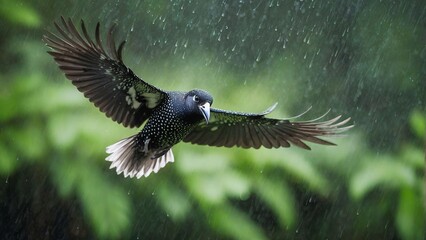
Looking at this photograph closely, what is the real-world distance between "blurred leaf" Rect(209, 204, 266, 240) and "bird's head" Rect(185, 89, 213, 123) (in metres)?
2.16

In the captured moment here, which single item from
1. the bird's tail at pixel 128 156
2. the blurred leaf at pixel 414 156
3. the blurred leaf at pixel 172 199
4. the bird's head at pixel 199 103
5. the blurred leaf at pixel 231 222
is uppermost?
the blurred leaf at pixel 414 156

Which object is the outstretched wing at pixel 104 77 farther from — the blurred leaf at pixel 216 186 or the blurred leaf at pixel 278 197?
the blurred leaf at pixel 278 197

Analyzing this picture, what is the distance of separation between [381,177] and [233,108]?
1.19 m

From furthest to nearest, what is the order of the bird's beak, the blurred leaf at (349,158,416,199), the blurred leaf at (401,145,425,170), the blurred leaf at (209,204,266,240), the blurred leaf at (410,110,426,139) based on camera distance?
the blurred leaf at (410,110,426,139), the blurred leaf at (401,145,425,170), the blurred leaf at (349,158,416,199), the blurred leaf at (209,204,266,240), the bird's beak

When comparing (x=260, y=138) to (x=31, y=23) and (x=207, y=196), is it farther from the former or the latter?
(x=31, y=23)

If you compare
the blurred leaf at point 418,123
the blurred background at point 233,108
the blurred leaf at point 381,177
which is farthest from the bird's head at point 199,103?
the blurred leaf at point 418,123

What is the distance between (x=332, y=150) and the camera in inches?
197

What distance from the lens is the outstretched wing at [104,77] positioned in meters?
2.51

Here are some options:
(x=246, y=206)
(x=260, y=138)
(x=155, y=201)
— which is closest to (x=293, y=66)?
(x=246, y=206)

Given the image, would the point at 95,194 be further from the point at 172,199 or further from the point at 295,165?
the point at 295,165

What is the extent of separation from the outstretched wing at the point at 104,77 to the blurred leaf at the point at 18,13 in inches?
83.6

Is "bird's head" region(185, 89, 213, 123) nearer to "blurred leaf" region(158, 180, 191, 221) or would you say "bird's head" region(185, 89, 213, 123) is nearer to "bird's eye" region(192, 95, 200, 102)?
"bird's eye" region(192, 95, 200, 102)

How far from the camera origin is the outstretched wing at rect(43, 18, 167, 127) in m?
2.51

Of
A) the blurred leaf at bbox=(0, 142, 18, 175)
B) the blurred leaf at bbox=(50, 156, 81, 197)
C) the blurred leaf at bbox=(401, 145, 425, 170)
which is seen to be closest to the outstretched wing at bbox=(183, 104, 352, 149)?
the blurred leaf at bbox=(50, 156, 81, 197)
